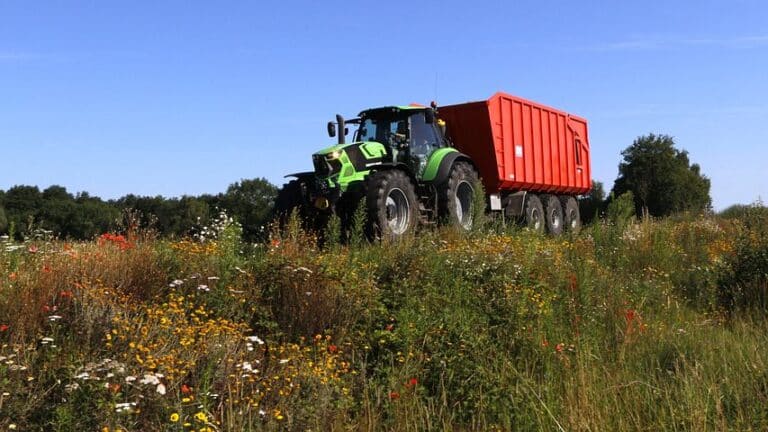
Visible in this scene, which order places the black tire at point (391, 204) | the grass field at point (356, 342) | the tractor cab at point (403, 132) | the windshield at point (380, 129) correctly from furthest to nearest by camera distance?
1. the windshield at point (380, 129)
2. the tractor cab at point (403, 132)
3. the black tire at point (391, 204)
4. the grass field at point (356, 342)

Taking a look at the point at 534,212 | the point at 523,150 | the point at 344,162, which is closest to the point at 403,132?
the point at 344,162

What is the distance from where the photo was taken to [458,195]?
36.1ft

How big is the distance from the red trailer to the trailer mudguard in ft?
5.23

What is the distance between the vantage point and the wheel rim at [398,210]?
912 cm

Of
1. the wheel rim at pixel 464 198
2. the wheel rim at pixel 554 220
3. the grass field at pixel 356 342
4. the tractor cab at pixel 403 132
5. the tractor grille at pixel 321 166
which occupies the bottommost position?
the grass field at pixel 356 342

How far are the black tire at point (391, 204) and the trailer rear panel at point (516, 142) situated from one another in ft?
10.4

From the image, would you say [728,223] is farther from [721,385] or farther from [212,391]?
[212,391]

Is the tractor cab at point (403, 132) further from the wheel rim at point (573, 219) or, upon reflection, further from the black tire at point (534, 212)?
the wheel rim at point (573, 219)

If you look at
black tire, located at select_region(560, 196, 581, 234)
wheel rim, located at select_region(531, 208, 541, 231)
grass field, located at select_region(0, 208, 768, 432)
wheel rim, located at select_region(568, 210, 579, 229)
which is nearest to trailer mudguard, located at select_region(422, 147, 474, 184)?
grass field, located at select_region(0, 208, 768, 432)

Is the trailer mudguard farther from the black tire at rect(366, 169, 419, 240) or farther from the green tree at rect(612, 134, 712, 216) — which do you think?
the green tree at rect(612, 134, 712, 216)

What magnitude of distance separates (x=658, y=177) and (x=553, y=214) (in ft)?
114

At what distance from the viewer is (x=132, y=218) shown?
6699 millimetres

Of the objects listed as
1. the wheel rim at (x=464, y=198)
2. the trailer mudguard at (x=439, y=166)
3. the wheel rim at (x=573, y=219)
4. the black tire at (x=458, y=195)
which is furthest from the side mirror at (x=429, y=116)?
the wheel rim at (x=573, y=219)

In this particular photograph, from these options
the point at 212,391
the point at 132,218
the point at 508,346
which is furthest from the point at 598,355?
the point at 132,218
